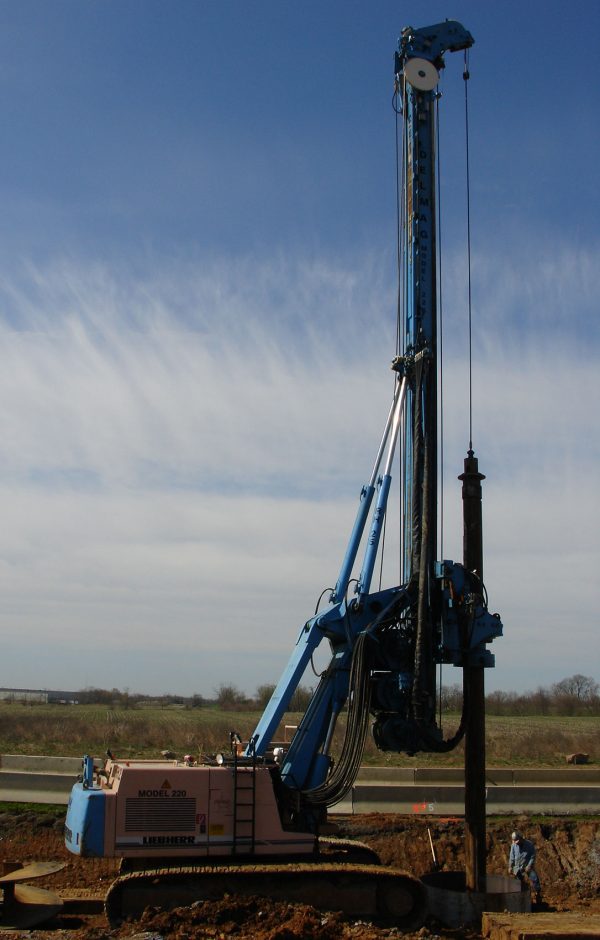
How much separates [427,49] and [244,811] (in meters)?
12.6

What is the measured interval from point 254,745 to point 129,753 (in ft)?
49.9

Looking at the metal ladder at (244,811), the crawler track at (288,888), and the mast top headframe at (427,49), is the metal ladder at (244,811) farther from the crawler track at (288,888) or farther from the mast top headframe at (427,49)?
the mast top headframe at (427,49)

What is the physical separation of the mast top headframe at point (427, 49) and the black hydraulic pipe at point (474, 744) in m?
6.86

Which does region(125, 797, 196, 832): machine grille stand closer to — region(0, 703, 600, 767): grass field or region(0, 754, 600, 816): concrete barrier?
region(0, 754, 600, 816): concrete barrier

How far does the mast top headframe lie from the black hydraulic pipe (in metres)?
6.86

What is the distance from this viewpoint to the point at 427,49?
651 inches

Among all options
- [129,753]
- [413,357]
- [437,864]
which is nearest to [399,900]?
[437,864]

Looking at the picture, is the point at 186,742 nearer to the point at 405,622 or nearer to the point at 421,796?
the point at 421,796

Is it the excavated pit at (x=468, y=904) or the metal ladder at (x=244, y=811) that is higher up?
the metal ladder at (x=244, y=811)

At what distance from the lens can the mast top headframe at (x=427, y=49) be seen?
642 inches

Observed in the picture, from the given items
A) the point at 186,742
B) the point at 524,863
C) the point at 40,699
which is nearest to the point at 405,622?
the point at 524,863

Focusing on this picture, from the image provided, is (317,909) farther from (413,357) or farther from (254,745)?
(413,357)

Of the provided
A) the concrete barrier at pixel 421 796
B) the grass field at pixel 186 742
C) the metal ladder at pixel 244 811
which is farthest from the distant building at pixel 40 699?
the metal ladder at pixel 244 811

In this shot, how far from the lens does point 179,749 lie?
30.0 meters
